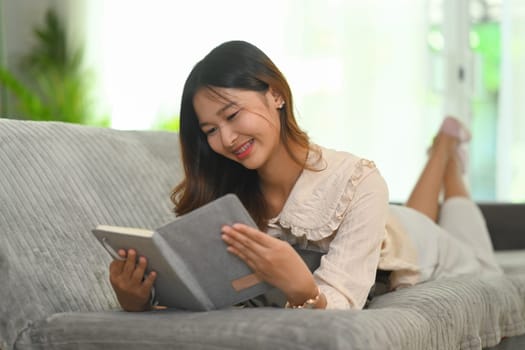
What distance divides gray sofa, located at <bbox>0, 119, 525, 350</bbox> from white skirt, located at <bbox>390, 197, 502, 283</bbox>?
0.46 metres

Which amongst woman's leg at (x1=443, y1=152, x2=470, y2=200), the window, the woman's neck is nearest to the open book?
the woman's neck

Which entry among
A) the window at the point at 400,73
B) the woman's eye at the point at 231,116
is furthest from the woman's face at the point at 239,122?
the window at the point at 400,73

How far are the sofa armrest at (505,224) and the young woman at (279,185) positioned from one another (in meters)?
1.17

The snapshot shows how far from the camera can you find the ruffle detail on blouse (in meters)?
1.61

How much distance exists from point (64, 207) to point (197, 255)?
1.59 feet

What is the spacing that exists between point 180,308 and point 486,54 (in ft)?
11.0

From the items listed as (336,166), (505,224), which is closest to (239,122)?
(336,166)

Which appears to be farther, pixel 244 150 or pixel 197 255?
pixel 244 150

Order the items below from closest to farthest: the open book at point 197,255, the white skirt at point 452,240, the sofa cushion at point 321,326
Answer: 1. the sofa cushion at point 321,326
2. the open book at point 197,255
3. the white skirt at point 452,240

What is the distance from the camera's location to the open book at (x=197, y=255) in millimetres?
1300

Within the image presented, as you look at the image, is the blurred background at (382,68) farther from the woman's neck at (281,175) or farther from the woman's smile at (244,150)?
the woman's smile at (244,150)

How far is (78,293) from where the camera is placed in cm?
161

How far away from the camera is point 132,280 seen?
143cm

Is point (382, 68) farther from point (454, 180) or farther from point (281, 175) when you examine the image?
point (281, 175)
